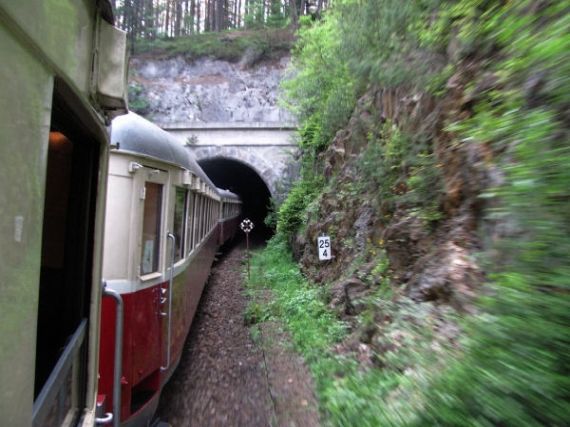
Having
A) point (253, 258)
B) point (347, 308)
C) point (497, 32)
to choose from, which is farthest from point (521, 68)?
point (253, 258)

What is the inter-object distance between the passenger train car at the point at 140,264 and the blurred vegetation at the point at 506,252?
183cm

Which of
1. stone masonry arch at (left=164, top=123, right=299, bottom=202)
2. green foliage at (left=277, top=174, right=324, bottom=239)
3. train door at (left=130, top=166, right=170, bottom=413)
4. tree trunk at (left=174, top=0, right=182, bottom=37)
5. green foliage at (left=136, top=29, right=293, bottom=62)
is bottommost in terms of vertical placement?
train door at (left=130, top=166, right=170, bottom=413)

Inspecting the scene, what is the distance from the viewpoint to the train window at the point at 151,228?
182 inches

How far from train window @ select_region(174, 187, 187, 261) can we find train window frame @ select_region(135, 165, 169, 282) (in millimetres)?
541

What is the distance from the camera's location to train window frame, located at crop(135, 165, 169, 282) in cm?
441

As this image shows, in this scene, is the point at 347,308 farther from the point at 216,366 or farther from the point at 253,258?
the point at 253,258

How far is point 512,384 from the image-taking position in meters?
2.23

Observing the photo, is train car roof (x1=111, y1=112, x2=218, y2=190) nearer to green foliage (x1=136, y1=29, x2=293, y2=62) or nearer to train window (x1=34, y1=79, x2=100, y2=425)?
train window (x1=34, y1=79, x2=100, y2=425)

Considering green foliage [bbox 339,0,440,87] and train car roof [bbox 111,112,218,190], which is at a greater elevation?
green foliage [bbox 339,0,440,87]

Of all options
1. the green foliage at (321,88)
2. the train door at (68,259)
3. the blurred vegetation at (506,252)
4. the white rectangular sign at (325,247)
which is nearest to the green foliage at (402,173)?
the blurred vegetation at (506,252)

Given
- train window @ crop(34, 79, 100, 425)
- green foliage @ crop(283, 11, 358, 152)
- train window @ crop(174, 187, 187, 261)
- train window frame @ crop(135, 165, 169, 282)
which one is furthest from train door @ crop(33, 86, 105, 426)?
green foliage @ crop(283, 11, 358, 152)

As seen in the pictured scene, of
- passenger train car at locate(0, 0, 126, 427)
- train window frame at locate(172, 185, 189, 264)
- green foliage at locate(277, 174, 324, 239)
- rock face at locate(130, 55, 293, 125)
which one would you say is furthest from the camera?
rock face at locate(130, 55, 293, 125)

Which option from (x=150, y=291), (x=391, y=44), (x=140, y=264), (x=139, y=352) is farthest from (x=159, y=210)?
(x=391, y=44)

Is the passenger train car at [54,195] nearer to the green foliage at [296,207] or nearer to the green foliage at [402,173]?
the green foliage at [402,173]
